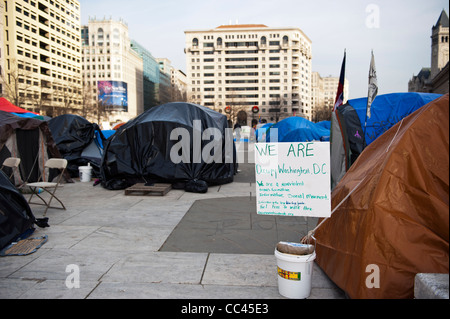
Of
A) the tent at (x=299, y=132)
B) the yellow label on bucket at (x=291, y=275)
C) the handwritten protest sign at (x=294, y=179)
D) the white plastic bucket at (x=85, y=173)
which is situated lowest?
the yellow label on bucket at (x=291, y=275)

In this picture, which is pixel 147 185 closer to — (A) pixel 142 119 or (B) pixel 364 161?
(A) pixel 142 119

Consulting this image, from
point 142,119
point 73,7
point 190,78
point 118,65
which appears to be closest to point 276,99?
point 190,78

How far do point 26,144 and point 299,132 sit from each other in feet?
37.4

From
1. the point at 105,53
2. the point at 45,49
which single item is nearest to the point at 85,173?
the point at 45,49

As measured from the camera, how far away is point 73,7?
93.6 m

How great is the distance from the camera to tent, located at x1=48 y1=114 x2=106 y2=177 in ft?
38.3

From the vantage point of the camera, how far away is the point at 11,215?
4766 millimetres

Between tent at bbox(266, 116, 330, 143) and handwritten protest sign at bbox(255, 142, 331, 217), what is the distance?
11946 mm

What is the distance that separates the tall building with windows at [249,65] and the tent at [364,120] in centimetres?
11225

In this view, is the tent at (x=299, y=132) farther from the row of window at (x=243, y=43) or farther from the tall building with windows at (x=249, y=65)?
the row of window at (x=243, y=43)

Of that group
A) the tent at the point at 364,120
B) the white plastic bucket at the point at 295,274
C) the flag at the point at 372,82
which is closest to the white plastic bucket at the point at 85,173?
the tent at the point at 364,120

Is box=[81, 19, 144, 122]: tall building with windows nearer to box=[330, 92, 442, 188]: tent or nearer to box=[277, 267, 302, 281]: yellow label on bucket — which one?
box=[330, 92, 442, 188]: tent

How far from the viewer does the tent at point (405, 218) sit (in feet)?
9.18

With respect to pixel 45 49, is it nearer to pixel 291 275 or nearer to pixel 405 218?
pixel 291 275
